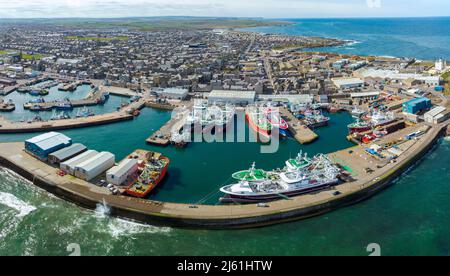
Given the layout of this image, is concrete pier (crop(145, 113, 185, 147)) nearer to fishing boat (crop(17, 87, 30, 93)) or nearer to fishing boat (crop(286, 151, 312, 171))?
fishing boat (crop(286, 151, 312, 171))

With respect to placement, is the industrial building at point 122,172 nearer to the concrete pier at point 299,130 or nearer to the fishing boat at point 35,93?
the concrete pier at point 299,130

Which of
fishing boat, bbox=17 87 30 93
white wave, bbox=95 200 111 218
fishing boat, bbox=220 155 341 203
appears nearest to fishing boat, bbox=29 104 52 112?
fishing boat, bbox=17 87 30 93

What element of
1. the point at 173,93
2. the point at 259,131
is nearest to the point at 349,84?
the point at 259,131

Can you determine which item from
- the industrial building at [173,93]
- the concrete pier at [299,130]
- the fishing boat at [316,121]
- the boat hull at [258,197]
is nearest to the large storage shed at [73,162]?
the boat hull at [258,197]

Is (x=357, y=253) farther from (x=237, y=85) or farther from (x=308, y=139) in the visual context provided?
(x=237, y=85)

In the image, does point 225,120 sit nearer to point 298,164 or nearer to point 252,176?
point 298,164

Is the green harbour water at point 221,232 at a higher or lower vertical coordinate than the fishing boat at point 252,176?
lower
